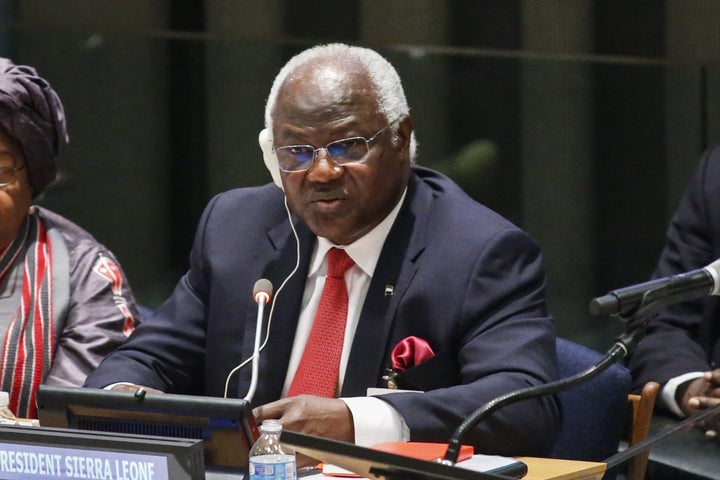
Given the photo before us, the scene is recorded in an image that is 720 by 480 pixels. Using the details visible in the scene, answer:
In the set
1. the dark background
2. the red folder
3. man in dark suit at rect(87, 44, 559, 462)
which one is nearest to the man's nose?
man in dark suit at rect(87, 44, 559, 462)

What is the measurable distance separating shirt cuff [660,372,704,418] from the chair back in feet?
1.47

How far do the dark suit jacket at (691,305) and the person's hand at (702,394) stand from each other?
13cm

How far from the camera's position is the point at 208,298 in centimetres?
361

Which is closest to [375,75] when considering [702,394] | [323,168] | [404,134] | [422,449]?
[404,134]

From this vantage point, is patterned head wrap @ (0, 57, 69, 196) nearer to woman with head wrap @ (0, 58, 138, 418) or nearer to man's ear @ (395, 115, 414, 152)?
woman with head wrap @ (0, 58, 138, 418)

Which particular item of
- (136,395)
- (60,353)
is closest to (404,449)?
(136,395)

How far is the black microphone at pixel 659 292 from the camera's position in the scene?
217 centimetres

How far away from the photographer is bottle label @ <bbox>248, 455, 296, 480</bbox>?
2.42 m

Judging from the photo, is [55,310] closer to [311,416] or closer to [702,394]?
[311,416]

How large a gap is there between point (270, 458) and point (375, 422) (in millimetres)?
452

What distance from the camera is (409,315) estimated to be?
3.26 metres

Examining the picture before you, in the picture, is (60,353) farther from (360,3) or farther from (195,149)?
(360,3)

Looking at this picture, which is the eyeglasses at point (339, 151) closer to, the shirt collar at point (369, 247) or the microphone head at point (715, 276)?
the shirt collar at point (369, 247)

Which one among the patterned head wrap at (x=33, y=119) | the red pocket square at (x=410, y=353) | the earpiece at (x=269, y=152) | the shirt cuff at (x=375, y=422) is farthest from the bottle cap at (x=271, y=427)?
the patterned head wrap at (x=33, y=119)
